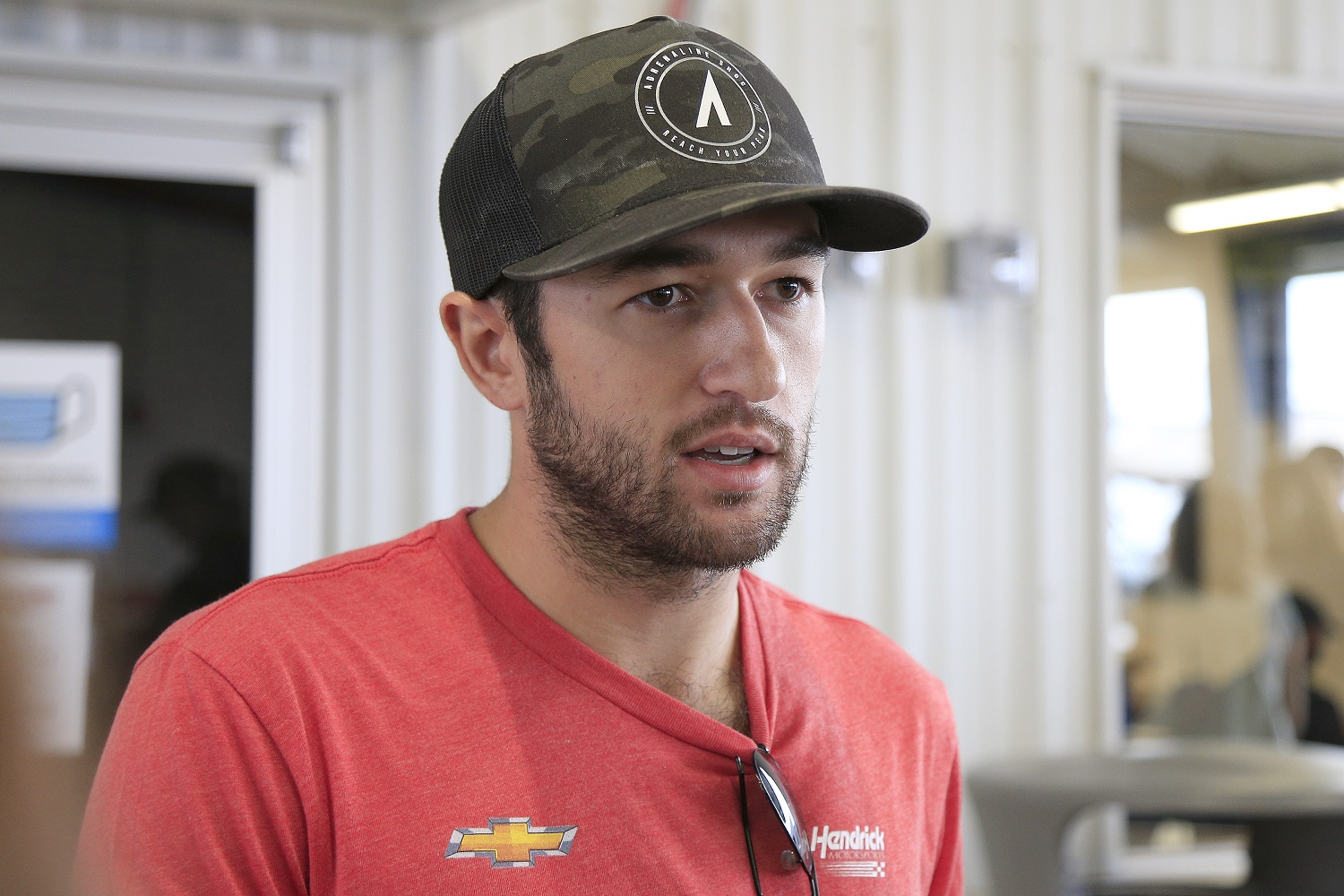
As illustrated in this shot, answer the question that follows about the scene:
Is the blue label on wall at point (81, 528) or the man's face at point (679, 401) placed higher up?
the man's face at point (679, 401)

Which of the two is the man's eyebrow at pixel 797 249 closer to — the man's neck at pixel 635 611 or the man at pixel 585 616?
the man at pixel 585 616

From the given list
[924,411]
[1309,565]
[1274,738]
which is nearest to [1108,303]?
[924,411]

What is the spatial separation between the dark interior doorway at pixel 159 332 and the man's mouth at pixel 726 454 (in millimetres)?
2102

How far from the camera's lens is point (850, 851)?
1.50 meters

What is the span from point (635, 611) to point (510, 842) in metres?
0.31

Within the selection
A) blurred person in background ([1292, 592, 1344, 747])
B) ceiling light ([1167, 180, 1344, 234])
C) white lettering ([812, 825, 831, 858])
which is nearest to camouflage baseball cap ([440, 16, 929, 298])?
white lettering ([812, 825, 831, 858])

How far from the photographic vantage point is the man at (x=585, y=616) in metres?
1.29

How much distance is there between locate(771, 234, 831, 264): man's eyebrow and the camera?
148cm

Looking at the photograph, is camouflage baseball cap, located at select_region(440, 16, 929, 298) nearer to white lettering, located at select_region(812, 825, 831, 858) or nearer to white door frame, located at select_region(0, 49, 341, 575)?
white lettering, located at select_region(812, 825, 831, 858)

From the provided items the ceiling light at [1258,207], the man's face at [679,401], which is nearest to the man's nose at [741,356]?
the man's face at [679,401]

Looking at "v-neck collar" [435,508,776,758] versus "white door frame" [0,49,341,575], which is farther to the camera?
"white door frame" [0,49,341,575]

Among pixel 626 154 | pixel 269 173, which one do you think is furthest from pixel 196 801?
pixel 269 173

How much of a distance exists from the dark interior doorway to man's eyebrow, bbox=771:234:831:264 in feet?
6.87

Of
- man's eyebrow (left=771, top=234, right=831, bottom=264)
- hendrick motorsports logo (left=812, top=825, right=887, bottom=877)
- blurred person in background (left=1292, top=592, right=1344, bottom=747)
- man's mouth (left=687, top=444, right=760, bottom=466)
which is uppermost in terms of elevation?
man's eyebrow (left=771, top=234, right=831, bottom=264)
